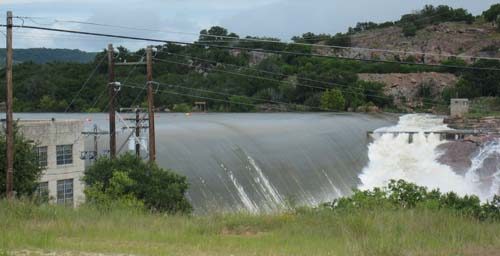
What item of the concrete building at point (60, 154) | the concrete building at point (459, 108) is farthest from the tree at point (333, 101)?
the concrete building at point (60, 154)

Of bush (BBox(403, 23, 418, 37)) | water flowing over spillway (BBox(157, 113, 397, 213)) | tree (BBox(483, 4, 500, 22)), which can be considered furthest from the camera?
tree (BBox(483, 4, 500, 22))

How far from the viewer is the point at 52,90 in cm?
8744

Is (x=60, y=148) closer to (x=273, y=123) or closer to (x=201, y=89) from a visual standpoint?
(x=273, y=123)

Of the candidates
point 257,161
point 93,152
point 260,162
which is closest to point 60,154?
point 93,152

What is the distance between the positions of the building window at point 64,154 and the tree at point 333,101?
2040 inches

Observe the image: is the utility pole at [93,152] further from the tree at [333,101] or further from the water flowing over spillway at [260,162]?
the tree at [333,101]

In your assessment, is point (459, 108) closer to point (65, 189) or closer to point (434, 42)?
point (65, 189)

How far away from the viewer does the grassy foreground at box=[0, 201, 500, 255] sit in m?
10.3

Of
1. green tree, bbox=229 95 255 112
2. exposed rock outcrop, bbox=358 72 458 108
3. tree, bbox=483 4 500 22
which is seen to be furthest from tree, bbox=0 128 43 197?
tree, bbox=483 4 500 22

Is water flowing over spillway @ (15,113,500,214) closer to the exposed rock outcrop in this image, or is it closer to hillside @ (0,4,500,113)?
hillside @ (0,4,500,113)

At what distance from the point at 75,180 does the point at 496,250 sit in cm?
2717

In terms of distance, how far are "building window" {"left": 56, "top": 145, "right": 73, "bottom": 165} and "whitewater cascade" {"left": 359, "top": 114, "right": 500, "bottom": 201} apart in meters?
15.5

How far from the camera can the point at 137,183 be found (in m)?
25.0

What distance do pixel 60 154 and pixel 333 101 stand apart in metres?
53.7
